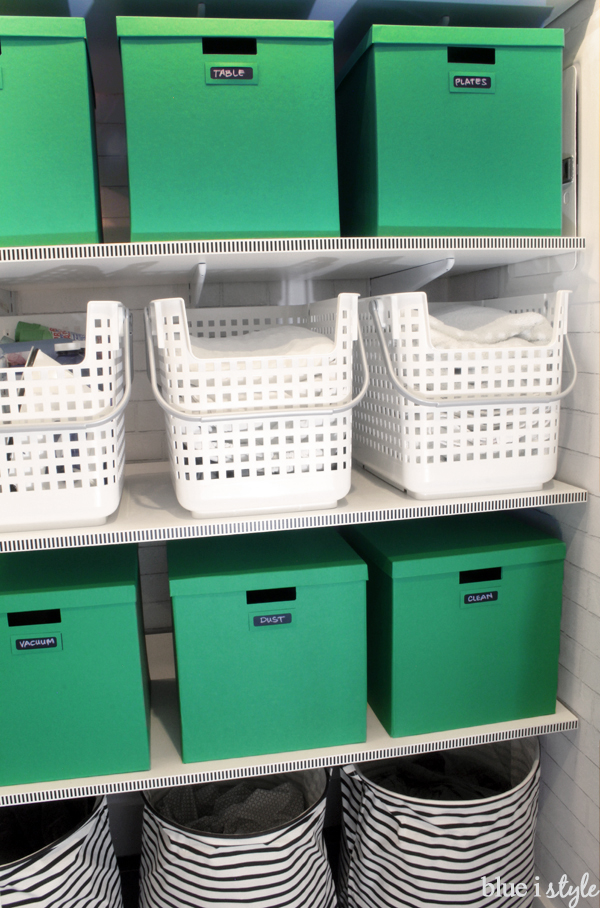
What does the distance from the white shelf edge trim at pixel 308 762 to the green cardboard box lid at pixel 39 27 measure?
1265mm

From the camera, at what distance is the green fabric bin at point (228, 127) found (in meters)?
1.11

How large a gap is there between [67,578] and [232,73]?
0.92 metres

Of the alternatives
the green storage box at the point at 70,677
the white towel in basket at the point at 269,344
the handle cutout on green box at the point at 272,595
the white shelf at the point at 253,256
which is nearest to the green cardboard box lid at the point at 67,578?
the green storage box at the point at 70,677

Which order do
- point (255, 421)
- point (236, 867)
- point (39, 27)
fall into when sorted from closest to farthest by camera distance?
1. point (39, 27)
2. point (255, 421)
3. point (236, 867)

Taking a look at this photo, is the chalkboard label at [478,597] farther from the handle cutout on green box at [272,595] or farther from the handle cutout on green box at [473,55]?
the handle cutout on green box at [473,55]

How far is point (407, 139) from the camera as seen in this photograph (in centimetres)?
120

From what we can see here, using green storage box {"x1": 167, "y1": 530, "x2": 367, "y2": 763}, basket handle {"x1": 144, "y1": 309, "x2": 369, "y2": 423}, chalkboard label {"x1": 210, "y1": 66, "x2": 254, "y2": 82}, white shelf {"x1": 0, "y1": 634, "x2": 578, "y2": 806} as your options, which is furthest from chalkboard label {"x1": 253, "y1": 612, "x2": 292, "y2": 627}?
chalkboard label {"x1": 210, "y1": 66, "x2": 254, "y2": 82}

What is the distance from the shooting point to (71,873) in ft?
4.09

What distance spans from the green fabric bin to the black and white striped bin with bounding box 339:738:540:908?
112 centimetres

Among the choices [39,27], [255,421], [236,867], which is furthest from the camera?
[236,867]

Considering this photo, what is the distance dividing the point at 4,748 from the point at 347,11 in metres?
1.49

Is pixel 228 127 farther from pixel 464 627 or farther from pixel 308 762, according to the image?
pixel 308 762

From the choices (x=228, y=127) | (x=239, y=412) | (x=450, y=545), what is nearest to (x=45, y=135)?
(x=228, y=127)

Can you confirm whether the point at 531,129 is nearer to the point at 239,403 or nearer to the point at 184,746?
the point at 239,403
